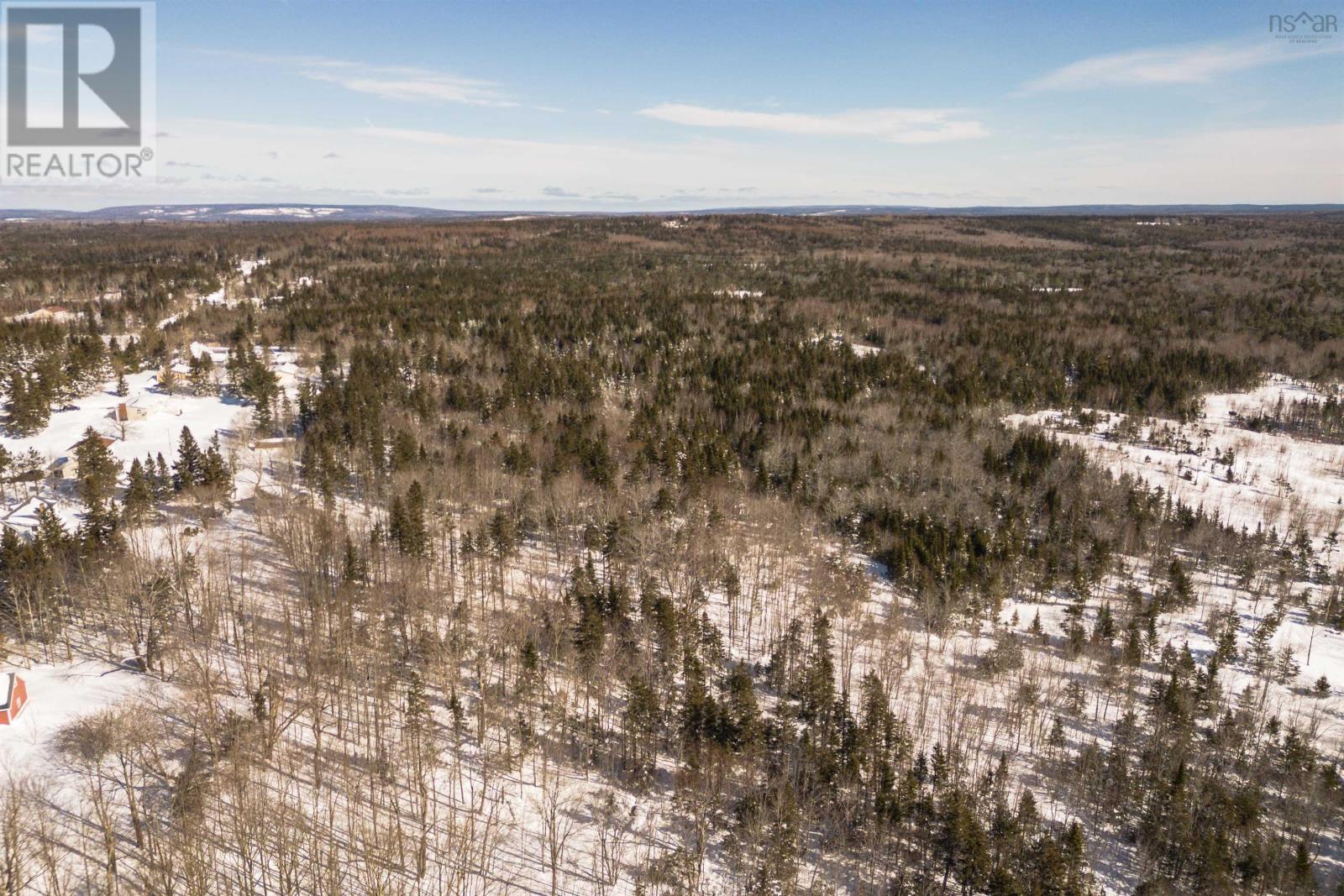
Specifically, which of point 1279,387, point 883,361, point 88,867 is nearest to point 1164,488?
point 883,361

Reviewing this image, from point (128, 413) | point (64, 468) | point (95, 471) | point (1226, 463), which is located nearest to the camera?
point (95, 471)

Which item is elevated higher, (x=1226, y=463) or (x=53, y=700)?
(x=1226, y=463)

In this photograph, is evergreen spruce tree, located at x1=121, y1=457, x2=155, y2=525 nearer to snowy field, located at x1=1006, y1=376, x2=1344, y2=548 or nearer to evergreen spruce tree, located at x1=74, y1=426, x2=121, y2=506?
evergreen spruce tree, located at x1=74, y1=426, x2=121, y2=506

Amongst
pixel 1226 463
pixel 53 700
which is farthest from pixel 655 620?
pixel 1226 463

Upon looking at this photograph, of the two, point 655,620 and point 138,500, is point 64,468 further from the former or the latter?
point 655,620

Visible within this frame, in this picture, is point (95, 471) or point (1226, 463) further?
point (1226, 463)

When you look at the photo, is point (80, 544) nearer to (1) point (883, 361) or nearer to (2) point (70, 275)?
(1) point (883, 361)
